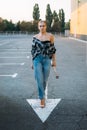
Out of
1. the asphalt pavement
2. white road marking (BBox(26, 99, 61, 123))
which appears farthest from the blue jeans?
the asphalt pavement

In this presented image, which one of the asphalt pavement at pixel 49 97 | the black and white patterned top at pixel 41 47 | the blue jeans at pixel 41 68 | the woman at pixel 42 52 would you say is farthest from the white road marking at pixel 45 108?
the black and white patterned top at pixel 41 47

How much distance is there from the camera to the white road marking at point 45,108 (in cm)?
746

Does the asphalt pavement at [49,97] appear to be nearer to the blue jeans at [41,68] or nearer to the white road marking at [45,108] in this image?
the white road marking at [45,108]

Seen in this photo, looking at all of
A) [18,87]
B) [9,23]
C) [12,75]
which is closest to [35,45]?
[18,87]

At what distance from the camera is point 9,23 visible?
115m

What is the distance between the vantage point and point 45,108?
26.5 feet

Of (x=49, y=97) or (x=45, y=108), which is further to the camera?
(x=49, y=97)

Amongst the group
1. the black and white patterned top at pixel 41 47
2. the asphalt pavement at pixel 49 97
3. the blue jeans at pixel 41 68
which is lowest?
the asphalt pavement at pixel 49 97

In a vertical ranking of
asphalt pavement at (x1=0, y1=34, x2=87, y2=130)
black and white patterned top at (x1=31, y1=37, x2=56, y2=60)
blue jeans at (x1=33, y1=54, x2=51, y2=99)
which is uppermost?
black and white patterned top at (x1=31, y1=37, x2=56, y2=60)

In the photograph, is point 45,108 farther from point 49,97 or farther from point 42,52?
point 49,97

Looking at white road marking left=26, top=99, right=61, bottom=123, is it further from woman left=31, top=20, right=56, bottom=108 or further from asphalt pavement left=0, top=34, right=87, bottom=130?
woman left=31, top=20, right=56, bottom=108

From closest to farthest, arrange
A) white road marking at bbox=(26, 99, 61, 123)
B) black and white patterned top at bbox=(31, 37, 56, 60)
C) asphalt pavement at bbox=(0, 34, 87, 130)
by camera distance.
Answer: asphalt pavement at bbox=(0, 34, 87, 130), white road marking at bbox=(26, 99, 61, 123), black and white patterned top at bbox=(31, 37, 56, 60)

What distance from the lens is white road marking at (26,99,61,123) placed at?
7464 mm

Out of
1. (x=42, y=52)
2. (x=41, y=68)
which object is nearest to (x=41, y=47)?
(x=42, y=52)
